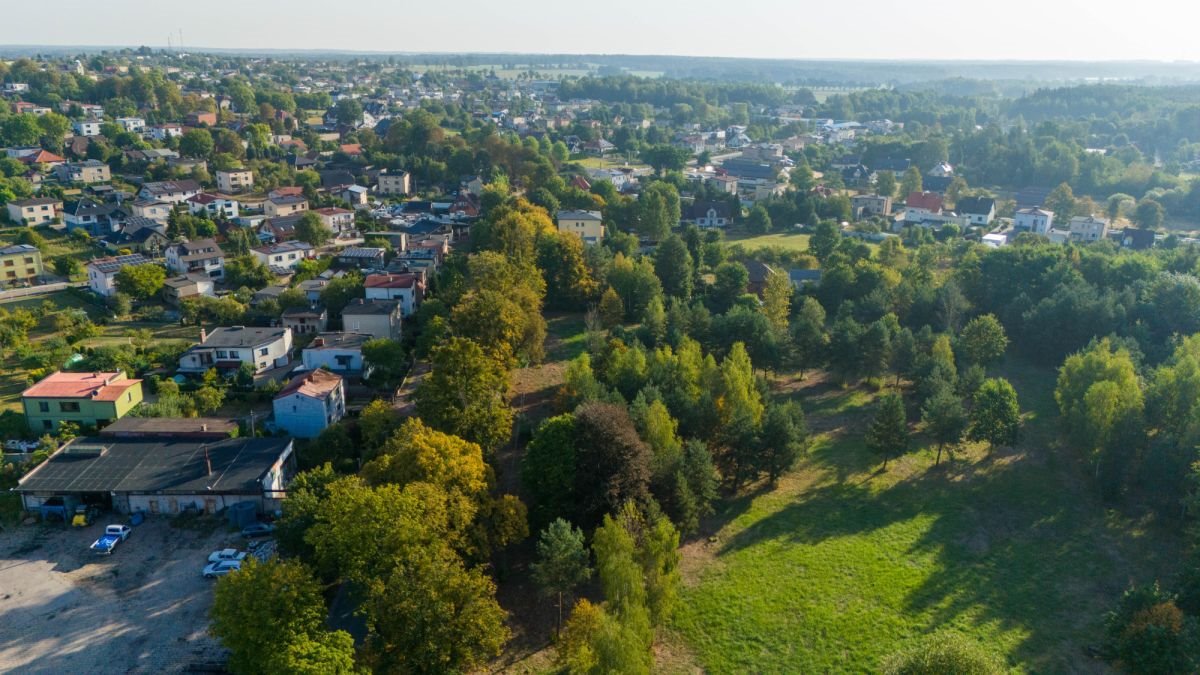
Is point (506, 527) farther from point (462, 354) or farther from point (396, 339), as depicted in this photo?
point (396, 339)

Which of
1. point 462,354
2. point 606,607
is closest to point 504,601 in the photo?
point 606,607

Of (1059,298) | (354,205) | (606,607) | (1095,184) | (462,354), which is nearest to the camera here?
(606,607)

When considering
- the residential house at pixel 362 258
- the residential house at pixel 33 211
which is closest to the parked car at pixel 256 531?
the residential house at pixel 362 258

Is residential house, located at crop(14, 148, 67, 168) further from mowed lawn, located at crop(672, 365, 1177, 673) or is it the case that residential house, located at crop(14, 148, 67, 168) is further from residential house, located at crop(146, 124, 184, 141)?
mowed lawn, located at crop(672, 365, 1177, 673)

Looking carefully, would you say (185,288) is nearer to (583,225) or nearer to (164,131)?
(583,225)

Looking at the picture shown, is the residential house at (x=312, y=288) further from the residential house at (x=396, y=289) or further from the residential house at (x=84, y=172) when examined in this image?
the residential house at (x=84, y=172)

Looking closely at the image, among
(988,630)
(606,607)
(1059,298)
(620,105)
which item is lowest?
(988,630)
